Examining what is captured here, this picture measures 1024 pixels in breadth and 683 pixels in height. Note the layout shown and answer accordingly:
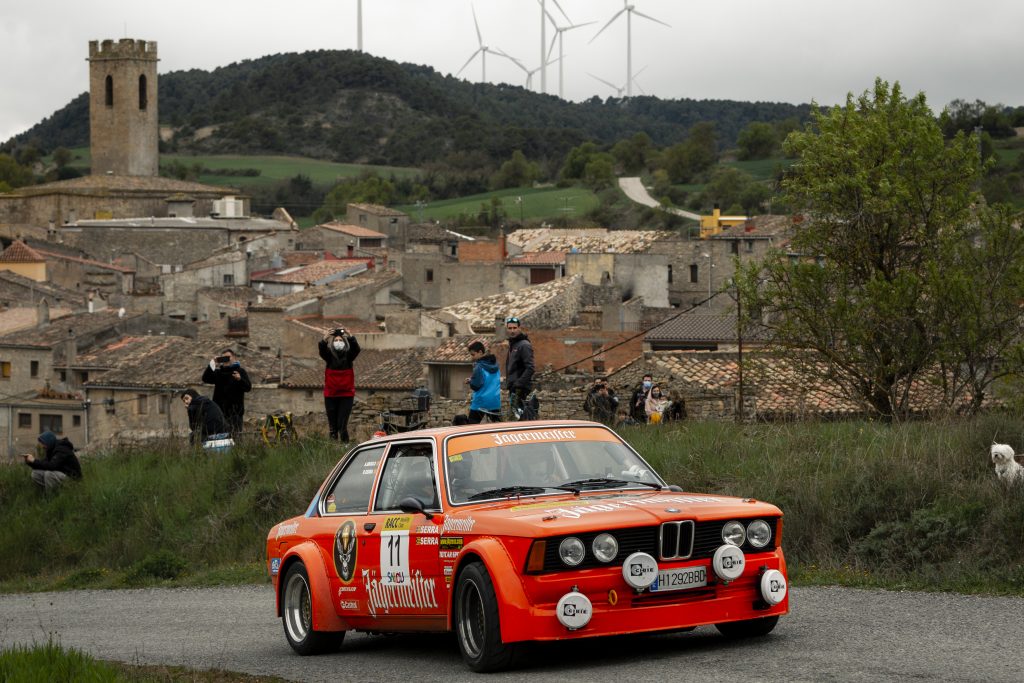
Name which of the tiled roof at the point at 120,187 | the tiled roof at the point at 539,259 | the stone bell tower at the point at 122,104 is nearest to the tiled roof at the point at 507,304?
the tiled roof at the point at 539,259

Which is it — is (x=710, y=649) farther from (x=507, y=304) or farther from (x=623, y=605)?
(x=507, y=304)

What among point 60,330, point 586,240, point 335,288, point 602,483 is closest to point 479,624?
point 602,483

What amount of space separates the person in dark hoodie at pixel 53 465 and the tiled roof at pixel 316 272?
190 ft

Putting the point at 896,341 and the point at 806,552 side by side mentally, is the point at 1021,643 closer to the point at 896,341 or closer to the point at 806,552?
the point at 806,552

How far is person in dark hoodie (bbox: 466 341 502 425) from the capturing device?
18.5 meters

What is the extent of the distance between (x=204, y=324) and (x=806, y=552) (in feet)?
212

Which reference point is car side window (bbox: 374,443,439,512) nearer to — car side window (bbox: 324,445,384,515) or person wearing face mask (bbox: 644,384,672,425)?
car side window (bbox: 324,445,384,515)

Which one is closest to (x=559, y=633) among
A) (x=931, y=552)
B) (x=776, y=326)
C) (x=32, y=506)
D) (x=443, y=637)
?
(x=443, y=637)

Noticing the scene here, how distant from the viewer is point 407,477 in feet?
35.9

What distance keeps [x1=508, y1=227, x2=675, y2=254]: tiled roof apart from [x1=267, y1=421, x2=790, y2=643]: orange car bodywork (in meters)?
72.9

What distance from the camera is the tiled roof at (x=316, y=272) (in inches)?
3310

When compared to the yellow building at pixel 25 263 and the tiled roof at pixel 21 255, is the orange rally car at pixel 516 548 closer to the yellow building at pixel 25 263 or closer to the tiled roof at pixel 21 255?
the yellow building at pixel 25 263

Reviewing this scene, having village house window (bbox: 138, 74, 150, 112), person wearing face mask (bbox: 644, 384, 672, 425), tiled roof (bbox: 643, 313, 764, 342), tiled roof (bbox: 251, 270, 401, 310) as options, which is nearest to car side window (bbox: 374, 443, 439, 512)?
person wearing face mask (bbox: 644, 384, 672, 425)

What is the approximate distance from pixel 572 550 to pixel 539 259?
7082 cm
